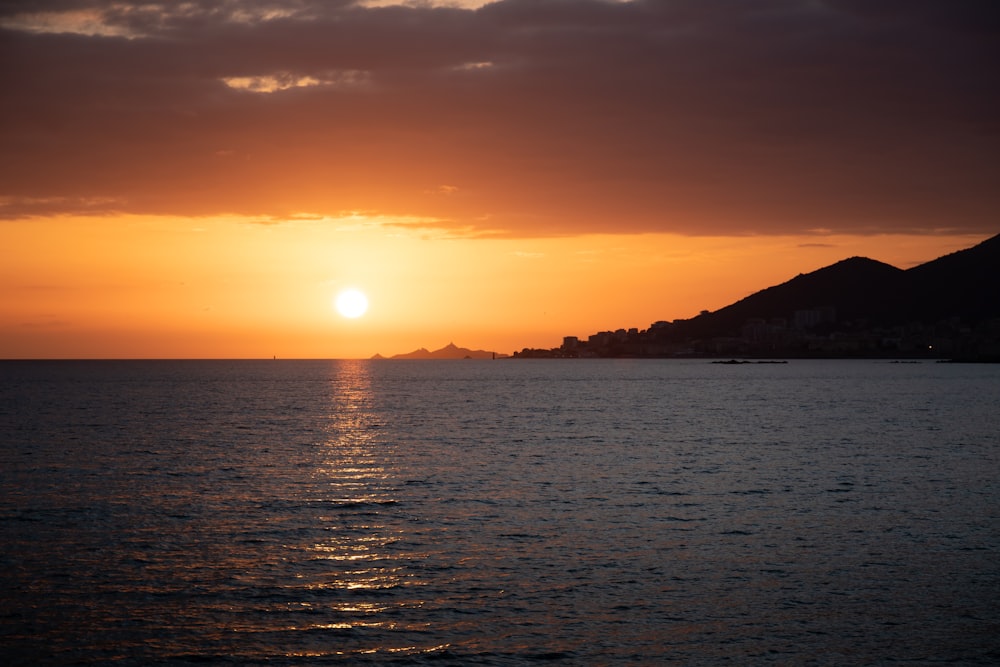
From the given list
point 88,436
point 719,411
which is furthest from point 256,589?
point 719,411

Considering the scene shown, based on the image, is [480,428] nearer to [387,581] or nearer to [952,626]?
[387,581]

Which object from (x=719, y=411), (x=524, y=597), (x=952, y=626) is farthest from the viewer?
(x=719, y=411)

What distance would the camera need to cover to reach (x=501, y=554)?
3712 cm

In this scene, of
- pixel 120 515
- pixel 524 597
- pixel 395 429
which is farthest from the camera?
pixel 395 429

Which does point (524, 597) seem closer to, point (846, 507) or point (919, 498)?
point (846, 507)

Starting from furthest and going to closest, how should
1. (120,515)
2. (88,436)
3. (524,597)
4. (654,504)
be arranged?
(88,436) → (654,504) → (120,515) → (524,597)

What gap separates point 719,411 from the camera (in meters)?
138

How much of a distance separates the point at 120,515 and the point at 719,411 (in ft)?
345

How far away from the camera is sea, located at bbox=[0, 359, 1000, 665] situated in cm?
2655

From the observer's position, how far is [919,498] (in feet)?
169

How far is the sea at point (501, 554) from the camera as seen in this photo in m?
26.5

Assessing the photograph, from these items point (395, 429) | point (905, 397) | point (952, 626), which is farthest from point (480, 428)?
point (905, 397)

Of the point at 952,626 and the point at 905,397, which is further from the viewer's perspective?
the point at 905,397

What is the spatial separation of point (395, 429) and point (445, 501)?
55.5 meters
